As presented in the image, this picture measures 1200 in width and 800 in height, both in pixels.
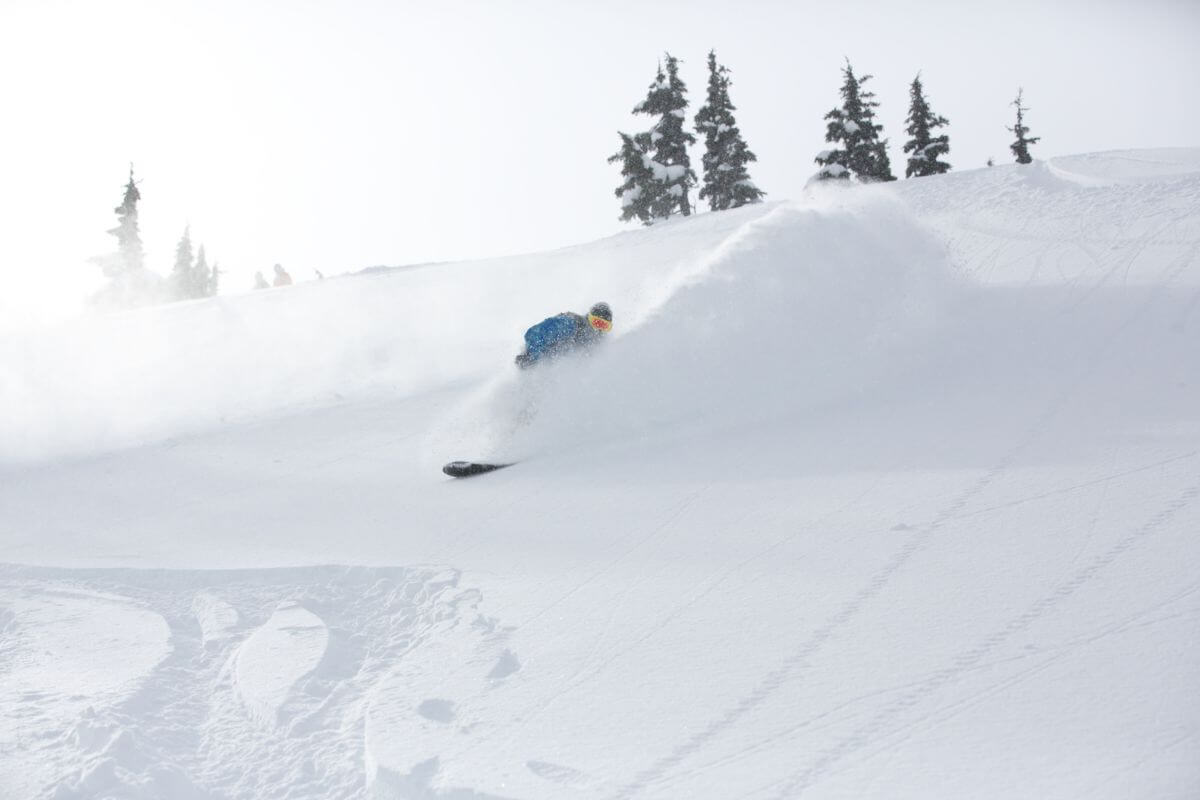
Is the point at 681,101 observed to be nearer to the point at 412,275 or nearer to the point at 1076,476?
the point at 412,275

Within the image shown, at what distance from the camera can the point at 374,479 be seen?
8.28m

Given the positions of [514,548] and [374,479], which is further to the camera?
[374,479]

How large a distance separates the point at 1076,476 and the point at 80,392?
13816 mm

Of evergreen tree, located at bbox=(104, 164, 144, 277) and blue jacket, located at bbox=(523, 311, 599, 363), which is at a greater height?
evergreen tree, located at bbox=(104, 164, 144, 277)

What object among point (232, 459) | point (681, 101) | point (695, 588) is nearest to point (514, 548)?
point (695, 588)

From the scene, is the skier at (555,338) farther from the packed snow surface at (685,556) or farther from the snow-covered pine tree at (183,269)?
the snow-covered pine tree at (183,269)

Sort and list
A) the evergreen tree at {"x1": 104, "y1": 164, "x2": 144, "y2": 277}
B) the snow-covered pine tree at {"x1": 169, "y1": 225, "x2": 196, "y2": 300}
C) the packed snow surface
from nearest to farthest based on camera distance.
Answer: the packed snow surface
the evergreen tree at {"x1": 104, "y1": 164, "x2": 144, "y2": 277}
the snow-covered pine tree at {"x1": 169, "y1": 225, "x2": 196, "y2": 300}

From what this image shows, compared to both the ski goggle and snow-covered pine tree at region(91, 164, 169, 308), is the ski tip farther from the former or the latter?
snow-covered pine tree at region(91, 164, 169, 308)

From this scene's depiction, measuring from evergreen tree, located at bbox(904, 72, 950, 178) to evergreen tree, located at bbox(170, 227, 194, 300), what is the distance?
4516 cm

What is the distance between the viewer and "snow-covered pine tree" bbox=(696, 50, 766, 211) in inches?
1415

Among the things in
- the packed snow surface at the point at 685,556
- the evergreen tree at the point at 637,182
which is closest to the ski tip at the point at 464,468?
the packed snow surface at the point at 685,556

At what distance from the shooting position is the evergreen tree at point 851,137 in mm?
33406

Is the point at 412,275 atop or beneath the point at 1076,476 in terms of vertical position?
atop

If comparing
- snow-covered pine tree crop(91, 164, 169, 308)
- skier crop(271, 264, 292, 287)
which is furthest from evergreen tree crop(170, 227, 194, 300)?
skier crop(271, 264, 292, 287)
